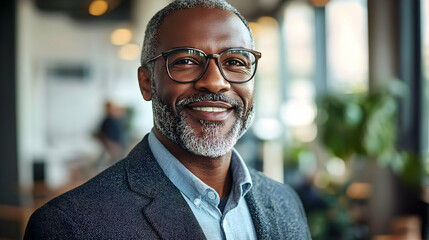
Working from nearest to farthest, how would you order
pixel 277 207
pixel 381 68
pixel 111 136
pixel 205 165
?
1. pixel 205 165
2. pixel 277 207
3. pixel 381 68
4. pixel 111 136

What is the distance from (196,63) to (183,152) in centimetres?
22

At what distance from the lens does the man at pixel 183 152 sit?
0.94 meters

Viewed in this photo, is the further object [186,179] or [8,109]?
[8,109]

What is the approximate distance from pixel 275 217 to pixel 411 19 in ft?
12.1

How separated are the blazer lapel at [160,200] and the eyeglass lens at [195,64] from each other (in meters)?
0.23

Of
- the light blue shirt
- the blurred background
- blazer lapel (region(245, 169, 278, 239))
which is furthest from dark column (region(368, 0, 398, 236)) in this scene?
the light blue shirt

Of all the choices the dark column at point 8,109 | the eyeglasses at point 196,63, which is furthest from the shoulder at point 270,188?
the dark column at point 8,109

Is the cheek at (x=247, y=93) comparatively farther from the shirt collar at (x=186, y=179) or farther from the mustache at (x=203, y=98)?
the shirt collar at (x=186, y=179)

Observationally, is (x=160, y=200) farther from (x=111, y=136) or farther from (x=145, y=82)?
(x=111, y=136)

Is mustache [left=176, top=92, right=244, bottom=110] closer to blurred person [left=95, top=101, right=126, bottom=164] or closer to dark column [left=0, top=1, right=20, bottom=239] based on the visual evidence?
blurred person [left=95, top=101, right=126, bottom=164]

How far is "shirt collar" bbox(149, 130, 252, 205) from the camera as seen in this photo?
103cm

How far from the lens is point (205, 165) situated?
1060mm

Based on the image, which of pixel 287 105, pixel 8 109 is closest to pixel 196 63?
pixel 8 109

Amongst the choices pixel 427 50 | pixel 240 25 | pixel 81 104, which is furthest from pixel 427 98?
Answer: pixel 81 104
